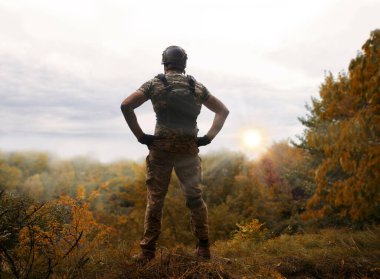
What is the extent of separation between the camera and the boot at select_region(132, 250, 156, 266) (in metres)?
3.63

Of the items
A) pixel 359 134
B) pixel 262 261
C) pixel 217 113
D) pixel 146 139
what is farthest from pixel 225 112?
pixel 359 134

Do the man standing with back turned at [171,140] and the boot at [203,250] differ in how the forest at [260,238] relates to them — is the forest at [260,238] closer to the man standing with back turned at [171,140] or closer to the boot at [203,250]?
the boot at [203,250]

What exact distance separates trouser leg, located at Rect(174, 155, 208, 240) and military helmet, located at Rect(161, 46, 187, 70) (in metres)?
1.07

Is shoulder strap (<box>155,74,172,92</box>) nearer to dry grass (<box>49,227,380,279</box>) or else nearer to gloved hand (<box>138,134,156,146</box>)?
gloved hand (<box>138,134,156,146</box>)

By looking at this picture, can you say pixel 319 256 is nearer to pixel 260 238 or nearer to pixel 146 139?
pixel 260 238

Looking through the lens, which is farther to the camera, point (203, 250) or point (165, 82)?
point (203, 250)

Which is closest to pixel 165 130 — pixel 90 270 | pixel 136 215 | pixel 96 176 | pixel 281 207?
pixel 90 270

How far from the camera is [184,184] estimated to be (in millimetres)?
4055

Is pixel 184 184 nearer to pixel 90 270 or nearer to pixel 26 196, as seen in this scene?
pixel 90 270

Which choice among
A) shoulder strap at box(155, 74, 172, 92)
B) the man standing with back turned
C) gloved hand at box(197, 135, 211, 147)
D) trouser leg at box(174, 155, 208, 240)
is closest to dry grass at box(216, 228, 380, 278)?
trouser leg at box(174, 155, 208, 240)

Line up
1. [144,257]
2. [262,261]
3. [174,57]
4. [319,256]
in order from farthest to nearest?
1. [319,256]
2. [262,261]
3. [174,57]
4. [144,257]

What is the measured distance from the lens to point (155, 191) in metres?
3.94

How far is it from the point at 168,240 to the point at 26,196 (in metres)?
11.7

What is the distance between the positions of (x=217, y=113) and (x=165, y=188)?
109 centimetres
